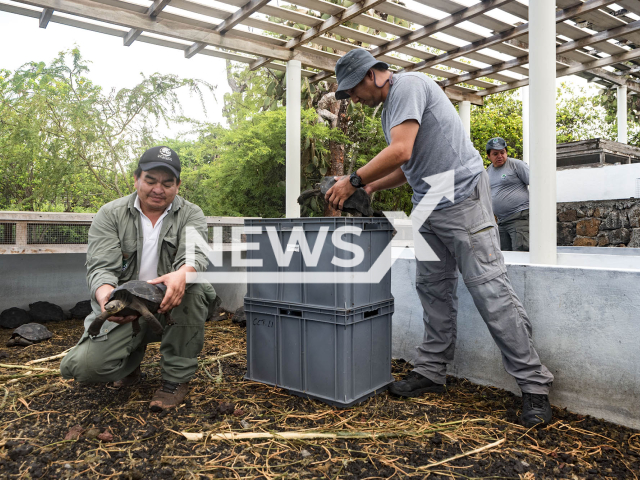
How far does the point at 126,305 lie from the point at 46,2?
349 centimetres

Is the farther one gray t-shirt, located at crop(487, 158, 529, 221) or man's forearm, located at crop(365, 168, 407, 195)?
gray t-shirt, located at crop(487, 158, 529, 221)

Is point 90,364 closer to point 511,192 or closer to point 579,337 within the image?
point 579,337

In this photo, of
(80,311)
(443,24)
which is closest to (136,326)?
(80,311)

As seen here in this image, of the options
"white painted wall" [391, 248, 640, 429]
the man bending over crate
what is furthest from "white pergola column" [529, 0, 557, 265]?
the man bending over crate

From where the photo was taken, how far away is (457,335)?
2867mm

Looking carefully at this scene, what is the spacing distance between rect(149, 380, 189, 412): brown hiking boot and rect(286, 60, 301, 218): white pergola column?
125 inches

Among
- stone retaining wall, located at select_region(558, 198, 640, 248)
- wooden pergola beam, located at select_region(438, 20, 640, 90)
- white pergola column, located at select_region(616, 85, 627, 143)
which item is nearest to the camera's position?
wooden pergola beam, located at select_region(438, 20, 640, 90)

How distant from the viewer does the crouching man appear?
229 centimetres

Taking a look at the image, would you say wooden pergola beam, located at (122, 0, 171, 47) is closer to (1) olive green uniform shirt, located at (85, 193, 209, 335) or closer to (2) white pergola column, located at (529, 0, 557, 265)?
(1) olive green uniform shirt, located at (85, 193, 209, 335)

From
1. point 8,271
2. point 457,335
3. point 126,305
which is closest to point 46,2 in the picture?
point 8,271

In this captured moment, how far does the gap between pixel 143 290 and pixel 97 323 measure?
0.88 ft

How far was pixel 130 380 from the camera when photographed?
2.74m

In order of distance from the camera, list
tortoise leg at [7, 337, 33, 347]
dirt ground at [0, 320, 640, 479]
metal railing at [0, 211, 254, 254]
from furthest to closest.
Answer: metal railing at [0, 211, 254, 254] → tortoise leg at [7, 337, 33, 347] → dirt ground at [0, 320, 640, 479]
